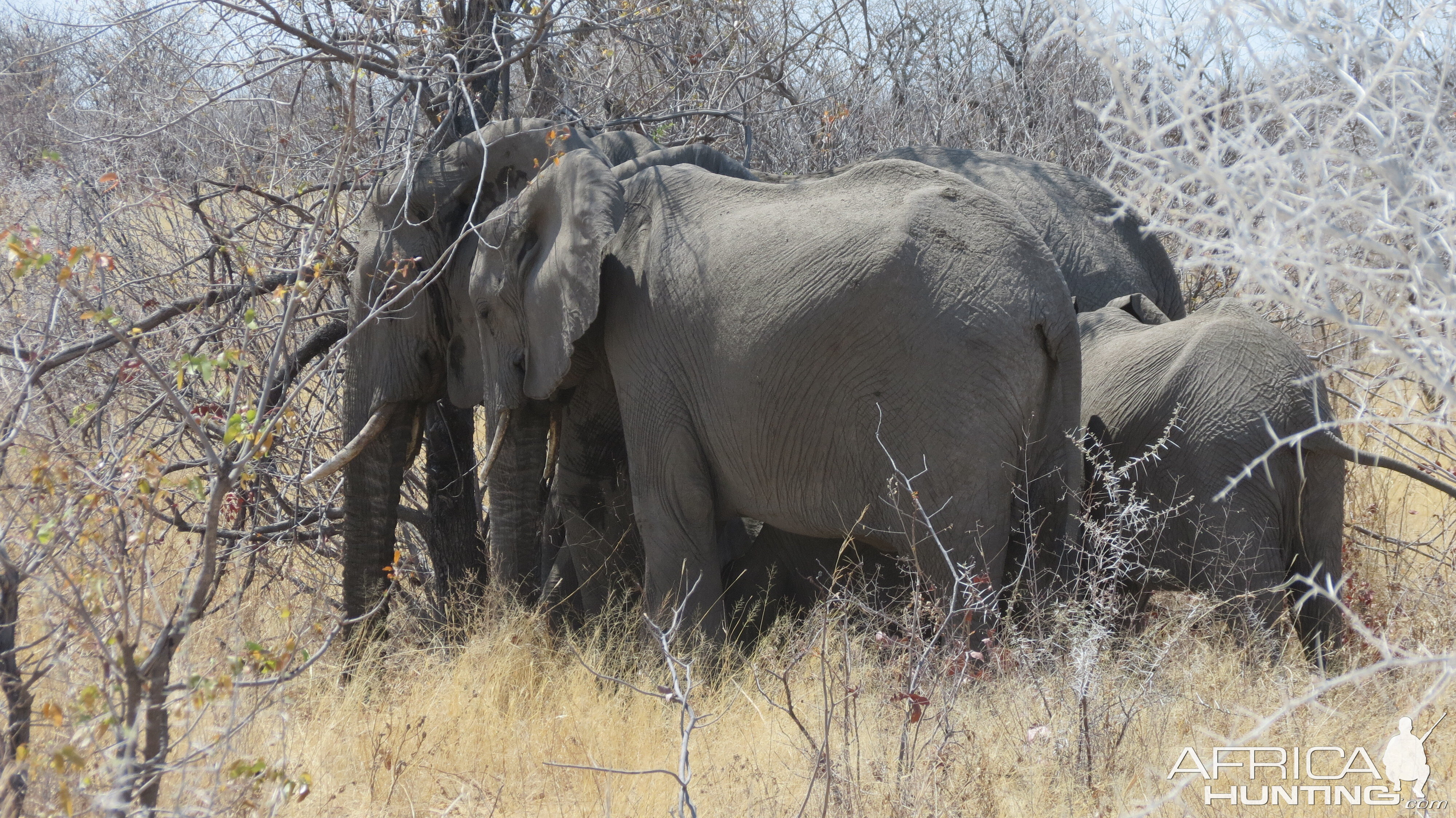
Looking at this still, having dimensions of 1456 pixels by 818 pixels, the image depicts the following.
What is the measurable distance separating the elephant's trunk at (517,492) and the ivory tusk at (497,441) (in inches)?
1.0

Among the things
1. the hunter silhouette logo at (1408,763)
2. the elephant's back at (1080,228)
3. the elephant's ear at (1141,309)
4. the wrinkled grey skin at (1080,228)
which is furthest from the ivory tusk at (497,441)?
the hunter silhouette logo at (1408,763)

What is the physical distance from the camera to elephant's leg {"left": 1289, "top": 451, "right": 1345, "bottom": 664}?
4.75m

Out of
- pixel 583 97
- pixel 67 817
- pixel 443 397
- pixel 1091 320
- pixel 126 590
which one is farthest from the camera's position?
pixel 583 97

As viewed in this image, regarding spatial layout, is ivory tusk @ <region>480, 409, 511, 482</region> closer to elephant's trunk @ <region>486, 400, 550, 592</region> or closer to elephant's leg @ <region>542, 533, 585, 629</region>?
elephant's trunk @ <region>486, 400, 550, 592</region>

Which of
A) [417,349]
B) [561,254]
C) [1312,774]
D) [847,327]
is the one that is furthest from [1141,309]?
[417,349]

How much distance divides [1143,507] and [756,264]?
160 centimetres

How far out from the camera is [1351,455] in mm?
4516

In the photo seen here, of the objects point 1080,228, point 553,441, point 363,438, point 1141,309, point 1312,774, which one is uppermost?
point 1080,228

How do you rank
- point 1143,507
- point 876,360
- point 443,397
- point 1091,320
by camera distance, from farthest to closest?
1. point 443,397
2. point 1091,320
3. point 876,360
4. point 1143,507

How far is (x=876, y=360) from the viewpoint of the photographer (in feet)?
15.1

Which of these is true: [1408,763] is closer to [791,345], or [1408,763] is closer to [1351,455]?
[1351,455]

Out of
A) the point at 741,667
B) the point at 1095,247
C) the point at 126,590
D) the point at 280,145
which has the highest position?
the point at 280,145

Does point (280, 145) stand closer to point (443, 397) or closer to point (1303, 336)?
point (443, 397)

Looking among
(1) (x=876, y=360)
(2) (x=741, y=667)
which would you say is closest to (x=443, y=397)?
(2) (x=741, y=667)
